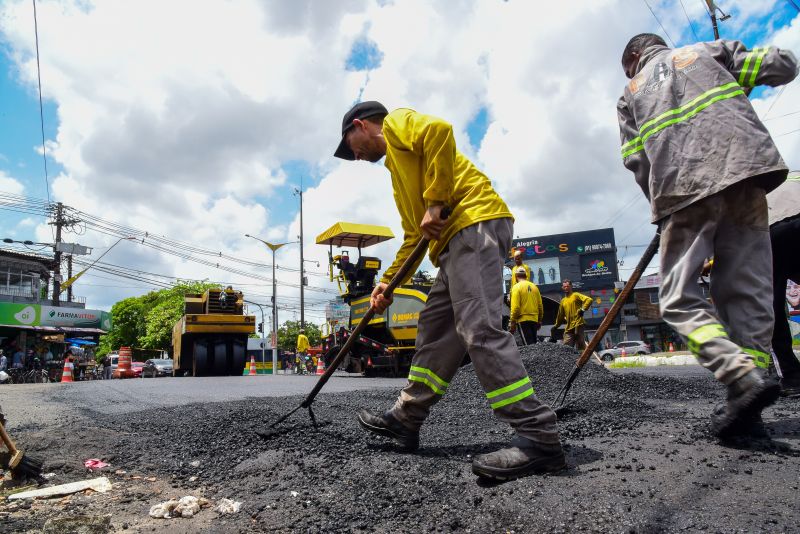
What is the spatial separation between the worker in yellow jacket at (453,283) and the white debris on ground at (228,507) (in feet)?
2.78

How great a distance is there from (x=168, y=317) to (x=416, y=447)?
48993 mm

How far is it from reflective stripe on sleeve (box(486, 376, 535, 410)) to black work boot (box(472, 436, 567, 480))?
0.48 feet

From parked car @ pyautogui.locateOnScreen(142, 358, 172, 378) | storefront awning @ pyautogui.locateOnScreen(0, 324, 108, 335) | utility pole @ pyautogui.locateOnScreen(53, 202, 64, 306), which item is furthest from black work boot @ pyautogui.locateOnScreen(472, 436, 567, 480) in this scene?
storefront awning @ pyautogui.locateOnScreen(0, 324, 108, 335)

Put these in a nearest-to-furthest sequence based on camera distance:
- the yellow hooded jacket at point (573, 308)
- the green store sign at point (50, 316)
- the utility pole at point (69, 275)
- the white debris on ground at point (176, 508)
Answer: the white debris on ground at point (176, 508) → the yellow hooded jacket at point (573, 308) → the green store sign at point (50, 316) → the utility pole at point (69, 275)

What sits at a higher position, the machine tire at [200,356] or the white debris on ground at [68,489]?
the machine tire at [200,356]

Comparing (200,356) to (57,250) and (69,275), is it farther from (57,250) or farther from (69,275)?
(69,275)

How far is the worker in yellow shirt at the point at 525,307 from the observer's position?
341 inches

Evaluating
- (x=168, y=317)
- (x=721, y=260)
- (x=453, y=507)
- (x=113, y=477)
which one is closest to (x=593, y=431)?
(x=721, y=260)

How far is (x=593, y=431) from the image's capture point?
260 cm

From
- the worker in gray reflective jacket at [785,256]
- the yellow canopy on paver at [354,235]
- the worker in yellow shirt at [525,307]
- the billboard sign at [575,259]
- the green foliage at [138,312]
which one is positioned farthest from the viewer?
the billboard sign at [575,259]

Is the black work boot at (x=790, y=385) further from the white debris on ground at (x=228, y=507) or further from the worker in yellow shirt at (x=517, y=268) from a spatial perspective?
the worker in yellow shirt at (x=517, y=268)

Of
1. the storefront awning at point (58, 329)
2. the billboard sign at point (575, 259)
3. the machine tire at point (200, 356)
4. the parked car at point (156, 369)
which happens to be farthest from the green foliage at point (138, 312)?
the machine tire at point (200, 356)

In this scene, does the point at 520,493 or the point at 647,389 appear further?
the point at 647,389

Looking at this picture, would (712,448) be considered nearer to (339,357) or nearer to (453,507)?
(453,507)
